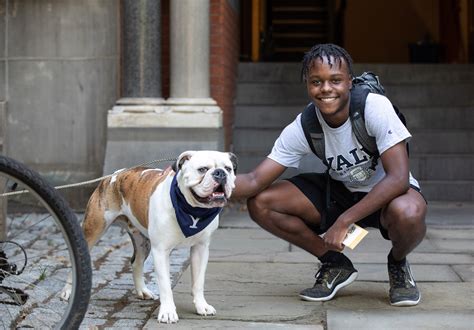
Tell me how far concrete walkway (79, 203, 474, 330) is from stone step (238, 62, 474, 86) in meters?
3.60

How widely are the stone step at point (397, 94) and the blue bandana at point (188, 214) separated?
20.2 feet

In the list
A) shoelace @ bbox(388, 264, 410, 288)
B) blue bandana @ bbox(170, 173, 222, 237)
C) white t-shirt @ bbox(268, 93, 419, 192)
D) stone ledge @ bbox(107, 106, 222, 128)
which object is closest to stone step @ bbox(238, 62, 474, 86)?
stone ledge @ bbox(107, 106, 222, 128)

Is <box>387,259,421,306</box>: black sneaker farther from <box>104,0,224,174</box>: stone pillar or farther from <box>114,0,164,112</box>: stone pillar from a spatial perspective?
<box>114,0,164,112</box>: stone pillar

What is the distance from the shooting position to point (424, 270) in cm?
615

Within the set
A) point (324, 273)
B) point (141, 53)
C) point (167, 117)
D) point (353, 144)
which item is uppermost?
point (141, 53)

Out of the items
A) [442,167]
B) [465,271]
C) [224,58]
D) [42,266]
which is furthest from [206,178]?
[442,167]

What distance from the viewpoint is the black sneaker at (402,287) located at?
202 inches

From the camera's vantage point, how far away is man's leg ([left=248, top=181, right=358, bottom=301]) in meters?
5.32

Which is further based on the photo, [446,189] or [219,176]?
[446,189]

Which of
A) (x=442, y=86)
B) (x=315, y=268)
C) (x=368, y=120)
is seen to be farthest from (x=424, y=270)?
(x=442, y=86)

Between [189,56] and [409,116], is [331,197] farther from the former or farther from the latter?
[409,116]

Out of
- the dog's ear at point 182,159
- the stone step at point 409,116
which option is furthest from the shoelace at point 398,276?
the stone step at point 409,116

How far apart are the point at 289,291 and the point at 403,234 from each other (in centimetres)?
87

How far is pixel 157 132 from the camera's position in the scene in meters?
8.29
